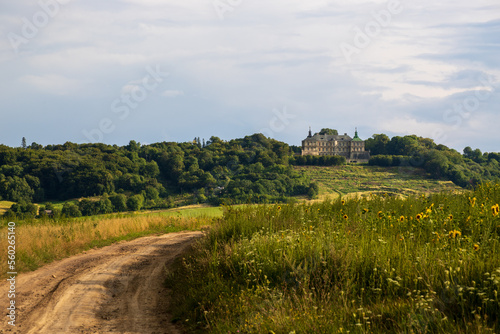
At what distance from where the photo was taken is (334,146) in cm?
16075

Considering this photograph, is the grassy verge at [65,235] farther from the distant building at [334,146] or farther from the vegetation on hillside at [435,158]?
the distant building at [334,146]

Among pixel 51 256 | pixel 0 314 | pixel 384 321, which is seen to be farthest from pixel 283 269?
pixel 51 256

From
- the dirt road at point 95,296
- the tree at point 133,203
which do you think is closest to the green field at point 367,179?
the tree at point 133,203

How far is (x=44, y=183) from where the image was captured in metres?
99.1

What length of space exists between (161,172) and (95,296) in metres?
115

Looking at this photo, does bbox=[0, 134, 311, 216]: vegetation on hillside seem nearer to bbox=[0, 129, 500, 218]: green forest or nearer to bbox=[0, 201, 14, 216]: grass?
bbox=[0, 129, 500, 218]: green forest

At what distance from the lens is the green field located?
309 ft

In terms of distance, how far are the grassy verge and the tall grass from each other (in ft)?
14.3

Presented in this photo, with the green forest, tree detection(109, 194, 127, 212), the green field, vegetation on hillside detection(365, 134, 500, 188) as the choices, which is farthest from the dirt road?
tree detection(109, 194, 127, 212)

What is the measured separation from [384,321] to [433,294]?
77 cm

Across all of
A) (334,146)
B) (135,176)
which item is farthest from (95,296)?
(334,146)

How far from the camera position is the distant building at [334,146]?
158m

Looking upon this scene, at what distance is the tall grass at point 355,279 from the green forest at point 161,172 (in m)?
69.6

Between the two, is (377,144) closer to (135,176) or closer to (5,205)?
(135,176)
